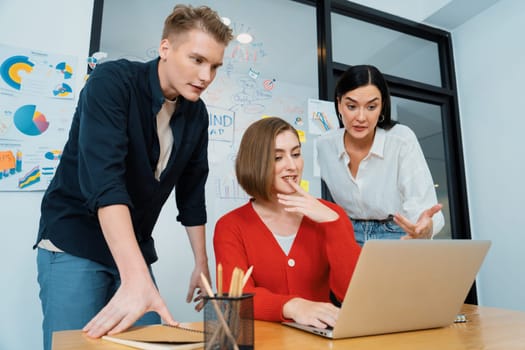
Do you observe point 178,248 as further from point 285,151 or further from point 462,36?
point 462,36

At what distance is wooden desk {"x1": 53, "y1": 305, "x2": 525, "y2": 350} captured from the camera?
2.19 feet

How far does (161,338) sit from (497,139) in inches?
108

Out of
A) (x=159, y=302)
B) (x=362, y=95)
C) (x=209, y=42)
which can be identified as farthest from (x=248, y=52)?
(x=159, y=302)

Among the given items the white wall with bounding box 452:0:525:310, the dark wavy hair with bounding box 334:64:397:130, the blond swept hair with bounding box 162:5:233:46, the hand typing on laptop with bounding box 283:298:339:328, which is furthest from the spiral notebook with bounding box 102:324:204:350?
the white wall with bounding box 452:0:525:310

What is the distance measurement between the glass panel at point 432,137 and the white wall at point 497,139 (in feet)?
0.54

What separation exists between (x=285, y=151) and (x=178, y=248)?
2.86 ft

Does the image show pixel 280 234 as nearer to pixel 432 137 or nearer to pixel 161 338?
pixel 161 338

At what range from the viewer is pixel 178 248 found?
6.28 feet

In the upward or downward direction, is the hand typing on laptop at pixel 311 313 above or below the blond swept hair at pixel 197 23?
below

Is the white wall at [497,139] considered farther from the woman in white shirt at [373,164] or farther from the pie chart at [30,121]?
the pie chart at [30,121]

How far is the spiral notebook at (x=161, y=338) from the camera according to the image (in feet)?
2.10

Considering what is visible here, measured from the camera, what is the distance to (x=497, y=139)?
8.97 feet

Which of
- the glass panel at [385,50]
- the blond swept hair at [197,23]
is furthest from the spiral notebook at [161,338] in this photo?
the glass panel at [385,50]

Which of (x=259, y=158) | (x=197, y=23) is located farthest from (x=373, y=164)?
(x=197, y=23)
